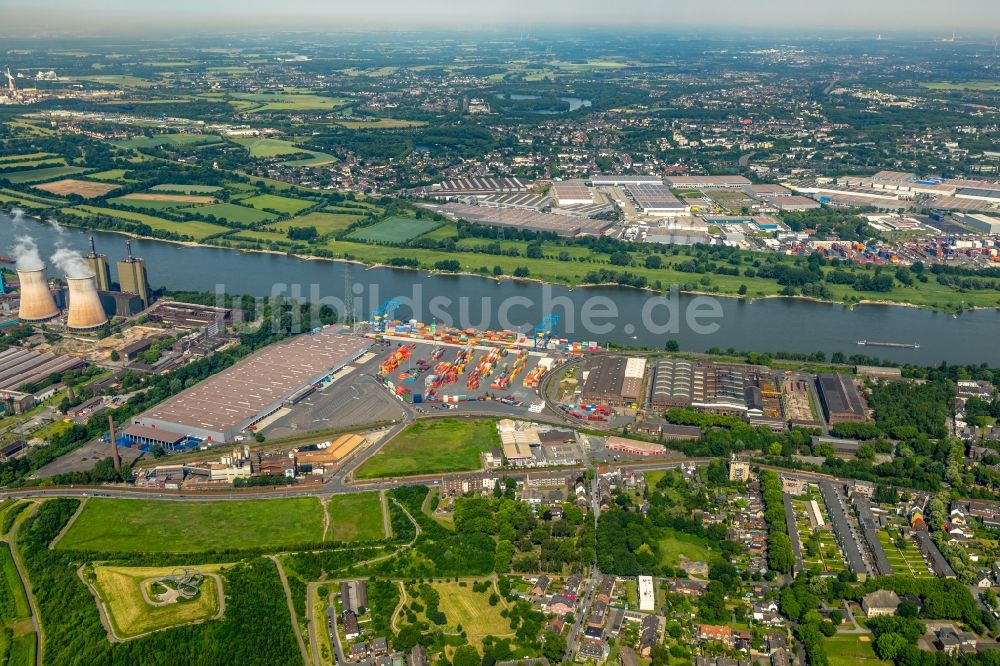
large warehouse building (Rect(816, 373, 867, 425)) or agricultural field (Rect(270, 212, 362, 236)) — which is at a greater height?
agricultural field (Rect(270, 212, 362, 236))

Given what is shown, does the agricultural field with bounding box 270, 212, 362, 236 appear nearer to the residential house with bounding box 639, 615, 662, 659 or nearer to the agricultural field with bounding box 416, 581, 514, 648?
the agricultural field with bounding box 416, 581, 514, 648

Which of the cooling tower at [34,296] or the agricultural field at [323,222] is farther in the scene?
the agricultural field at [323,222]

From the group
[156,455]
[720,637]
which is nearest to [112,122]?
[156,455]

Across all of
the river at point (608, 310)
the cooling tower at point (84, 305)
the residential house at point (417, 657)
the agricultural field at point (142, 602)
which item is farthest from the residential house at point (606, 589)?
the cooling tower at point (84, 305)

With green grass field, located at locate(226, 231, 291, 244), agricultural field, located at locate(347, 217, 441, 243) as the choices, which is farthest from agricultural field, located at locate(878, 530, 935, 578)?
green grass field, located at locate(226, 231, 291, 244)

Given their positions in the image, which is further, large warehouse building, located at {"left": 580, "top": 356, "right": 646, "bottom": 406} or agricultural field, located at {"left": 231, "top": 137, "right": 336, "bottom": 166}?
agricultural field, located at {"left": 231, "top": 137, "right": 336, "bottom": 166}

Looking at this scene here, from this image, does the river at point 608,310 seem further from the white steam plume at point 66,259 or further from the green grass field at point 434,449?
the green grass field at point 434,449

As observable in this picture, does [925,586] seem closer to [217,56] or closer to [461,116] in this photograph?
[461,116]
